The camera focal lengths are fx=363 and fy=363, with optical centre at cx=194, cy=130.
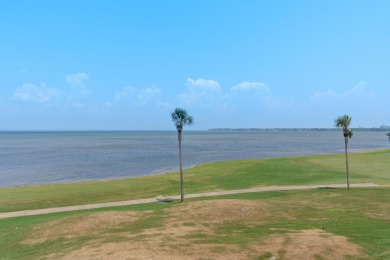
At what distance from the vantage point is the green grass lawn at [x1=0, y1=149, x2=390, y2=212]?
1517 inches

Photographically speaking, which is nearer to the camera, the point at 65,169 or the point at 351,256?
the point at 351,256

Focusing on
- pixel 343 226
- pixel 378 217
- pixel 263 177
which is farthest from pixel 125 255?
pixel 263 177

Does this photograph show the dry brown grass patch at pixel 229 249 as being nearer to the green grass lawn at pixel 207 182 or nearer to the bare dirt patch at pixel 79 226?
the bare dirt patch at pixel 79 226

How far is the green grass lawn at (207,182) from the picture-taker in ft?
126

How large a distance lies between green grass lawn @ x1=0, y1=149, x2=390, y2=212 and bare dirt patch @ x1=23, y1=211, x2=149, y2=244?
41.1ft

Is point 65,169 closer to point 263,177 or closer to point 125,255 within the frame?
point 263,177

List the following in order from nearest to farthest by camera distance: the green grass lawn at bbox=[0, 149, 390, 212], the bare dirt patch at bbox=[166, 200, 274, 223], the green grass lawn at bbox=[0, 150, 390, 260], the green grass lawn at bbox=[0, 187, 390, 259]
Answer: the green grass lawn at bbox=[0, 150, 390, 260], the green grass lawn at bbox=[0, 187, 390, 259], the bare dirt patch at bbox=[166, 200, 274, 223], the green grass lawn at bbox=[0, 149, 390, 212]

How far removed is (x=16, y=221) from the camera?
28531 millimetres

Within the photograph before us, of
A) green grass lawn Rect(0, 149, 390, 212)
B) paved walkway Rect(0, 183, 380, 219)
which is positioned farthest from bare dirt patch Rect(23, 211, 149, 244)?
green grass lawn Rect(0, 149, 390, 212)

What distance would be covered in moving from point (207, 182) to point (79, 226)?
90.0 ft

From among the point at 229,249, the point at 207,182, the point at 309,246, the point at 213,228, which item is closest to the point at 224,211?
the point at 213,228

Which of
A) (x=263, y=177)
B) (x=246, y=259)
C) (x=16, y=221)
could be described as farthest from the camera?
(x=263, y=177)

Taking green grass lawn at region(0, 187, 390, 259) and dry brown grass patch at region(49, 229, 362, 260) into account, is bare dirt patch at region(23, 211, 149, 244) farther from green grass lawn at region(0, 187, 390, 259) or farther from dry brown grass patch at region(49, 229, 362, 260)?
dry brown grass patch at region(49, 229, 362, 260)

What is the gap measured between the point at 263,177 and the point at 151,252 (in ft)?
115
